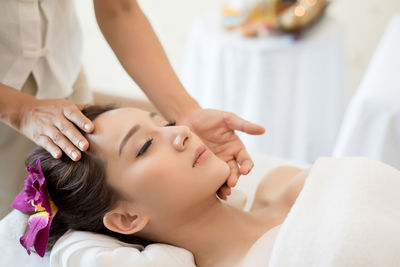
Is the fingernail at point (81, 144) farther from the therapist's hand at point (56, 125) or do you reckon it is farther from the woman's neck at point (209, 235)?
the woman's neck at point (209, 235)

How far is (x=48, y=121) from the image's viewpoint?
99 centimetres

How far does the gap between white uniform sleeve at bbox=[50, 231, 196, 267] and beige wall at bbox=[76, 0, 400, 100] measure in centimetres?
179

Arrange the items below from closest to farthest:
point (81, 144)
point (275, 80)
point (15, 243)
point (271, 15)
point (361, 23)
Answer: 1. point (81, 144)
2. point (15, 243)
3. point (275, 80)
4. point (271, 15)
5. point (361, 23)

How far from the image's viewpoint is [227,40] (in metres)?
2.16

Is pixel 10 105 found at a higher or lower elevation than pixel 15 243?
higher

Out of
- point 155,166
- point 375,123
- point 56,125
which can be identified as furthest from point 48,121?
point 375,123

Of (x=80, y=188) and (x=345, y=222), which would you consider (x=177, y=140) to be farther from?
(x=345, y=222)

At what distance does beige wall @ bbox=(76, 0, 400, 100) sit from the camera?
9.39ft

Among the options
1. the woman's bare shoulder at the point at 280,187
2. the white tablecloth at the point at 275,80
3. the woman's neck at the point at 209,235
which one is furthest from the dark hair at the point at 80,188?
the white tablecloth at the point at 275,80

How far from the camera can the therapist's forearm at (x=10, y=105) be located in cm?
102

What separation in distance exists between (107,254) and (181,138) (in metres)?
0.29

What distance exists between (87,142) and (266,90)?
129 cm

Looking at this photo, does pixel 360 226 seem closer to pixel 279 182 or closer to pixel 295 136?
pixel 279 182

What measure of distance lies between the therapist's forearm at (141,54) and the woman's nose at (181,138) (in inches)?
8.7
